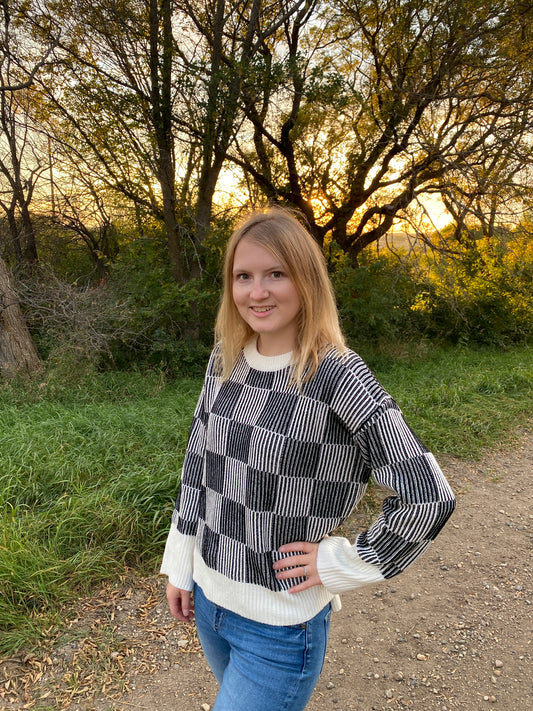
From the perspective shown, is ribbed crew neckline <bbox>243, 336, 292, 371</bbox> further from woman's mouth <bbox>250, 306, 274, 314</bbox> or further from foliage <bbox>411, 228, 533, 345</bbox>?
foliage <bbox>411, 228, 533, 345</bbox>

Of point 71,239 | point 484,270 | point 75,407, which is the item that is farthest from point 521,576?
point 71,239

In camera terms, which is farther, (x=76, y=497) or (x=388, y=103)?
(x=388, y=103)

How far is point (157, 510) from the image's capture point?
128 inches

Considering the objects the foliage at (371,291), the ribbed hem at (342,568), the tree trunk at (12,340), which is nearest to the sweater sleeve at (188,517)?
the ribbed hem at (342,568)

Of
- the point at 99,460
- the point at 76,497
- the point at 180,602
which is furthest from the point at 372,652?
the point at 99,460

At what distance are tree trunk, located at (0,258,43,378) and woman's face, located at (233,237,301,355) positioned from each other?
6.42 metres

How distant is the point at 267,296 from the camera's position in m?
1.14

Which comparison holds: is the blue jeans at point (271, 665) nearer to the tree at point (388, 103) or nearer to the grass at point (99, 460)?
the grass at point (99, 460)

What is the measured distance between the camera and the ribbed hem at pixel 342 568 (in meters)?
1.03

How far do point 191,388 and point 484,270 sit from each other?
6.85 m

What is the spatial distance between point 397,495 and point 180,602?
2.56ft

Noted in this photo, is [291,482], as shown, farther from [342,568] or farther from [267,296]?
[267,296]

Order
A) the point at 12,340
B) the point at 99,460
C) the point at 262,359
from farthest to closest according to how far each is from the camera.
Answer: the point at 12,340, the point at 99,460, the point at 262,359

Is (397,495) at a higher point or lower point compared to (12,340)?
higher
